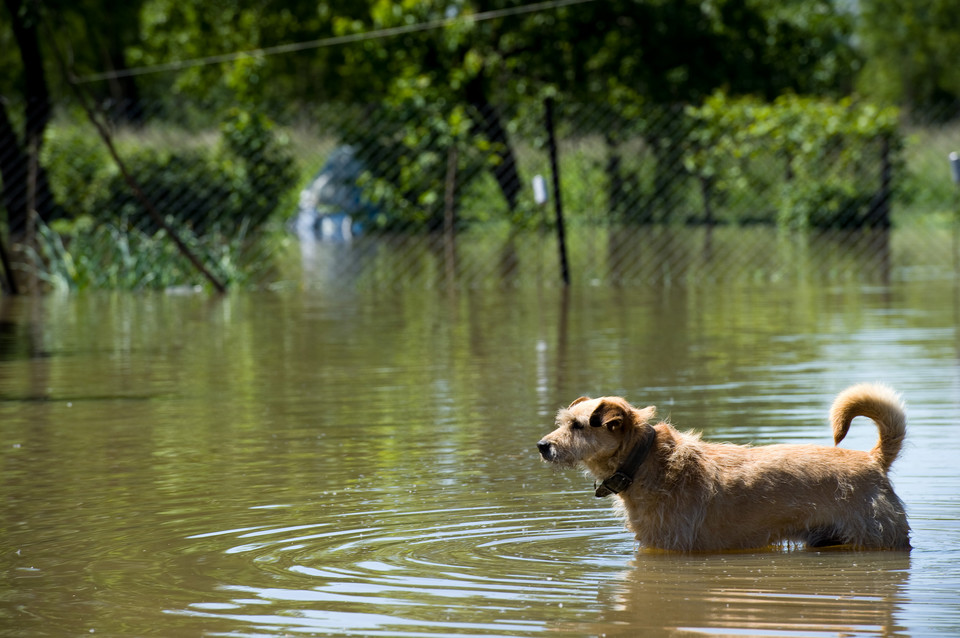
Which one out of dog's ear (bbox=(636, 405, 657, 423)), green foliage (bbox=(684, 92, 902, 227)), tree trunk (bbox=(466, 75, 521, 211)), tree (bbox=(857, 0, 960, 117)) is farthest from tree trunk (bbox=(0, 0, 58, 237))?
tree (bbox=(857, 0, 960, 117))

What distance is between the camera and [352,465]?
6.85 meters

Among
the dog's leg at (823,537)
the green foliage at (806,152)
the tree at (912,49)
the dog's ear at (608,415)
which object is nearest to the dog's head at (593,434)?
the dog's ear at (608,415)

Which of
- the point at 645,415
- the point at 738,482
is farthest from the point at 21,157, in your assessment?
the point at 738,482

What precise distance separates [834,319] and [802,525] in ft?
28.4

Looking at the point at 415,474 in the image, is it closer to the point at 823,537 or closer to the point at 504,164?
the point at 823,537

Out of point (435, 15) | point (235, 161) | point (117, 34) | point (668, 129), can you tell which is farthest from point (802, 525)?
point (117, 34)

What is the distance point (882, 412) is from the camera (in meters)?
5.22

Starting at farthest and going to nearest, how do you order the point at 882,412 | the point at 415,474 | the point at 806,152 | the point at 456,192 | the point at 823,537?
the point at 806,152 < the point at 456,192 < the point at 415,474 < the point at 882,412 < the point at 823,537

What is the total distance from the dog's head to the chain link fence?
10916 mm

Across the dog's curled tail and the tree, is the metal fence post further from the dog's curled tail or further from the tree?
the tree

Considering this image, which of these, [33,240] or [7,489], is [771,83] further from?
[7,489]

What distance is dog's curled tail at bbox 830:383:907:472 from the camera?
17.1 feet

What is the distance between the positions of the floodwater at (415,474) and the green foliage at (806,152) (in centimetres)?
738

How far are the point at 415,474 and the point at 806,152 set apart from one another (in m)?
17.7
